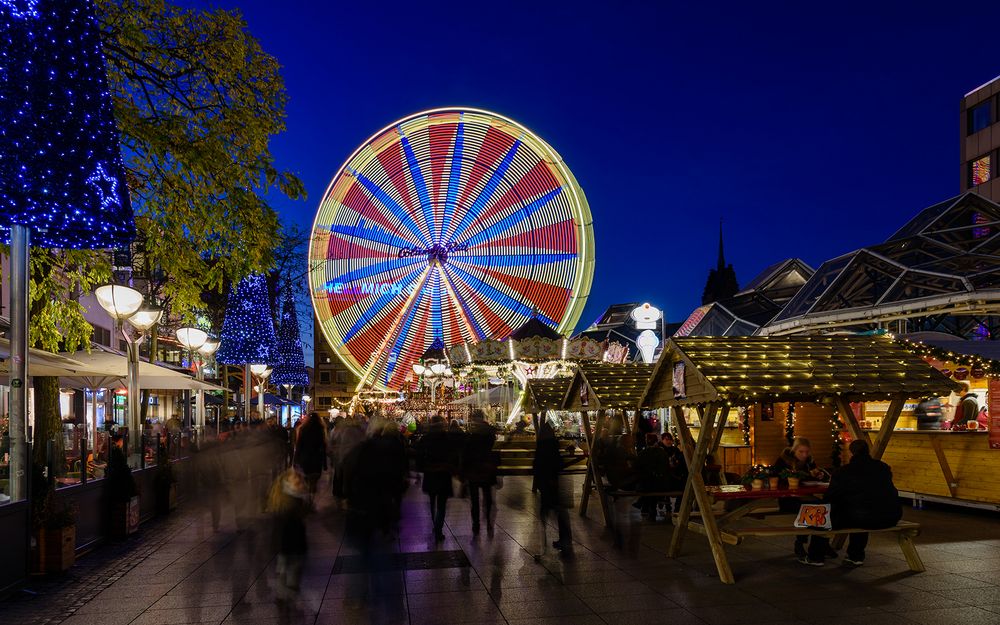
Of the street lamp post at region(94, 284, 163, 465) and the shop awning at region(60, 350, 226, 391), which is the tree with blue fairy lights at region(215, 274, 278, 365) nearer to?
the shop awning at region(60, 350, 226, 391)

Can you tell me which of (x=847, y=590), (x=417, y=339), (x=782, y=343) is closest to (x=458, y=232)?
(x=417, y=339)

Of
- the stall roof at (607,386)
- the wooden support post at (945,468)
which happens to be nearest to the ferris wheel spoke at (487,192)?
the stall roof at (607,386)

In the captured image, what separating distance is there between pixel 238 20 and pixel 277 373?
4130cm

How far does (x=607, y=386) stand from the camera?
13.8 meters

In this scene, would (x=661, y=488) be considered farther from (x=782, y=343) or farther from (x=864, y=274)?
(x=864, y=274)

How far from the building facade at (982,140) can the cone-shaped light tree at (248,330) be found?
32930 mm

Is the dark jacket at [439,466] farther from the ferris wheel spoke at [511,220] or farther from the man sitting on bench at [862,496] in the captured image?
the ferris wheel spoke at [511,220]

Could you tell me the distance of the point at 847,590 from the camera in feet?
26.2

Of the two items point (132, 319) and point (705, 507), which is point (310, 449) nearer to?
point (132, 319)

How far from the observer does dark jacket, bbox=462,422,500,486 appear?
1110 cm

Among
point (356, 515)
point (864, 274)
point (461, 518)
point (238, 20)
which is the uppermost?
Result: point (238, 20)

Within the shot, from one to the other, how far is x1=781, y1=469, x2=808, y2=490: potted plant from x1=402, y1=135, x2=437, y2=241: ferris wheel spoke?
24748 millimetres

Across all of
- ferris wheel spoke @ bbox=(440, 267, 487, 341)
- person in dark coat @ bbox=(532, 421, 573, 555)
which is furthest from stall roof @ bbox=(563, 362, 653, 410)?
ferris wheel spoke @ bbox=(440, 267, 487, 341)

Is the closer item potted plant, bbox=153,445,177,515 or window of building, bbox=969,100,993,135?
potted plant, bbox=153,445,177,515
